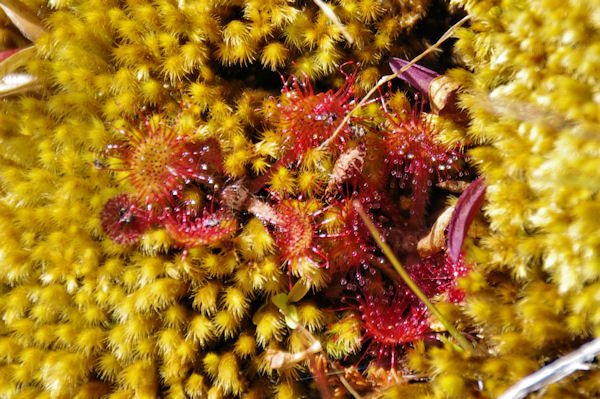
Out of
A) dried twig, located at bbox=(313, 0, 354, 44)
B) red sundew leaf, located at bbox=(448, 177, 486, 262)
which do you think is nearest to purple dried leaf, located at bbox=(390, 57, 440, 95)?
dried twig, located at bbox=(313, 0, 354, 44)

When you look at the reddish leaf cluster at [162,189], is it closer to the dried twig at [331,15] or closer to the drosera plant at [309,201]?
the drosera plant at [309,201]

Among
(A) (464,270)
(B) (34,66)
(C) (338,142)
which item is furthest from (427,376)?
(B) (34,66)

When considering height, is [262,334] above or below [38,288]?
below

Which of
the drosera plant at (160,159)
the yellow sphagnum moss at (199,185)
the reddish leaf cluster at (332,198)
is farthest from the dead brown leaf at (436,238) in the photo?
the drosera plant at (160,159)

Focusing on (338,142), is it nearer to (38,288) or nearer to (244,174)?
(244,174)

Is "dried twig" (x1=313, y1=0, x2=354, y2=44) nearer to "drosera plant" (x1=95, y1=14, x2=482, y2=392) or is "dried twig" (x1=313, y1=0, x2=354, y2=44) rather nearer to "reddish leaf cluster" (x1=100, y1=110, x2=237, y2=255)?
"drosera plant" (x1=95, y1=14, x2=482, y2=392)

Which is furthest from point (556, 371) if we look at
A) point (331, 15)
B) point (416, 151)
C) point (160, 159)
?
point (160, 159)
